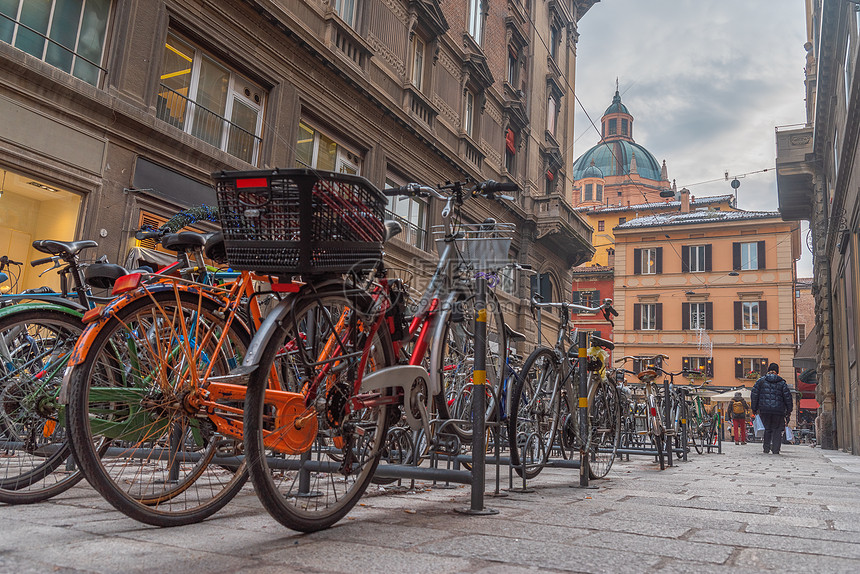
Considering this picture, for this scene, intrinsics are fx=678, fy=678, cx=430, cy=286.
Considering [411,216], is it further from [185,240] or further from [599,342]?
[185,240]

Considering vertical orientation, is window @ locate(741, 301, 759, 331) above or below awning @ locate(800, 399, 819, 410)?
above

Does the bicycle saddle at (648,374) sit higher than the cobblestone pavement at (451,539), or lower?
higher

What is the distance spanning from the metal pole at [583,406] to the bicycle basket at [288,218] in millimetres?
3079

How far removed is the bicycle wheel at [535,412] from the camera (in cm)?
456

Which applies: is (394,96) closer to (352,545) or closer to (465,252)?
(465,252)

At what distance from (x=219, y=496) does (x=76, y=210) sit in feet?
22.8

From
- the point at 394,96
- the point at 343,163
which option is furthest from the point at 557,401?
the point at 394,96

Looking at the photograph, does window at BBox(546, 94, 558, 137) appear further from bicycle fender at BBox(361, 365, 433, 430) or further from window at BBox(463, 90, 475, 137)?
bicycle fender at BBox(361, 365, 433, 430)

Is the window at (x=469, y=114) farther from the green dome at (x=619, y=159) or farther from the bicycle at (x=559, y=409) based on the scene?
the green dome at (x=619, y=159)

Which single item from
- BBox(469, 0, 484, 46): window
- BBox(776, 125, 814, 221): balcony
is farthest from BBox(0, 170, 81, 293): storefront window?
BBox(776, 125, 814, 221): balcony

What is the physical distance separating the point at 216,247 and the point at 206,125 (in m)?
8.44

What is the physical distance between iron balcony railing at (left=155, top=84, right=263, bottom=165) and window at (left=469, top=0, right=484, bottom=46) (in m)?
10.7

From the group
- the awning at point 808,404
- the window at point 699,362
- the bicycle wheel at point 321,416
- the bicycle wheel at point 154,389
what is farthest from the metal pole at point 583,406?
the awning at point 808,404

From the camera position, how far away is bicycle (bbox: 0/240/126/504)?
3.28 meters
